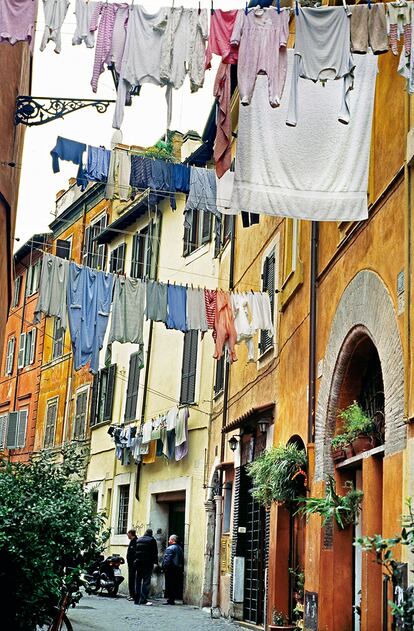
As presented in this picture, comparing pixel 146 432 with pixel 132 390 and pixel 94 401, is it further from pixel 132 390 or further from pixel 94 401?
pixel 94 401

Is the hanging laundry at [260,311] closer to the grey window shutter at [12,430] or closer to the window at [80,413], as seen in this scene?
the window at [80,413]

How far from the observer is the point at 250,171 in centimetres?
990

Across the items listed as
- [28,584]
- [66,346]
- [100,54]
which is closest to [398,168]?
[100,54]

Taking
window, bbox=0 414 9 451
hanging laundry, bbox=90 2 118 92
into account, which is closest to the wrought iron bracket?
hanging laundry, bbox=90 2 118 92

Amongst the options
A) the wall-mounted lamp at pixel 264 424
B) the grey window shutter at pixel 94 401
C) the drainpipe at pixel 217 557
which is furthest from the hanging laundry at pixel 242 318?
the grey window shutter at pixel 94 401

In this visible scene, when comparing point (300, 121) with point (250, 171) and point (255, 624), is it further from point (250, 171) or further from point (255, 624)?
point (255, 624)

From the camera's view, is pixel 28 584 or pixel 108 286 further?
pixel 108 286

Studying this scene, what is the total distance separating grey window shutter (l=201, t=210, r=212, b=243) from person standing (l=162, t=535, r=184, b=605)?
6.88 meters

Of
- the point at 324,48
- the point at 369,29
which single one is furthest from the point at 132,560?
the point at 369,29

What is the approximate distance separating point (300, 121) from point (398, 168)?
50.1 inches

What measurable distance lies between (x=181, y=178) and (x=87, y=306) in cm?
303

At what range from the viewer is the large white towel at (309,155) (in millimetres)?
9797

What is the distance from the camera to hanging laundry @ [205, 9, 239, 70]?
371 inches

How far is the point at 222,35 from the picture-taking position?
372 inches
